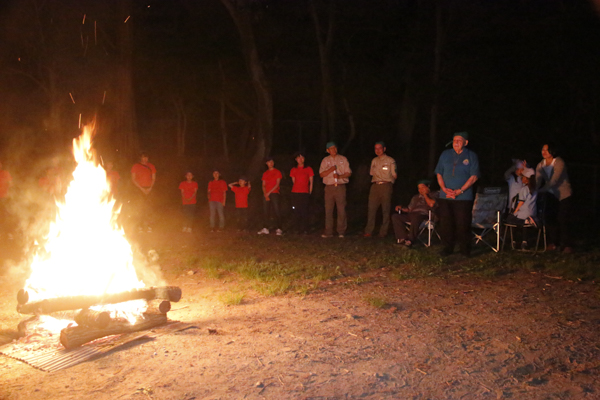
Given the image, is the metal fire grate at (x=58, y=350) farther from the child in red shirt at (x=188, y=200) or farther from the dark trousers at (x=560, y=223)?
the child in red shirt at (x=188, y=200)

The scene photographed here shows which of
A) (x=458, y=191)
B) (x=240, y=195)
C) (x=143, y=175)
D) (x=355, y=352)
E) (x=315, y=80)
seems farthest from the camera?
(x=315, y=80)

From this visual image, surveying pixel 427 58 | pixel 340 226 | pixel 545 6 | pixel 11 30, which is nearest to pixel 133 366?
pixel 340 226

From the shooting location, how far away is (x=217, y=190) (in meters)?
13.0

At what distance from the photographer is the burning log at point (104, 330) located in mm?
4836

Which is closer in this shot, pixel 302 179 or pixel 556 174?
pixel 556 174

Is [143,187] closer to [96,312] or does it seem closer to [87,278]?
[87,278]

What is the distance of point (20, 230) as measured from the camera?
11.6 metres

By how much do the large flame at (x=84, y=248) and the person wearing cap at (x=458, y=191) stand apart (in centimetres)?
512

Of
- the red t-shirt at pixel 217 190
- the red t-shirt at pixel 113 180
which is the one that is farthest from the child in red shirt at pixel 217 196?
the red t-shirt at pixel 113 180

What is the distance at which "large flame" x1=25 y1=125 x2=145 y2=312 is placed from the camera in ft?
19.6

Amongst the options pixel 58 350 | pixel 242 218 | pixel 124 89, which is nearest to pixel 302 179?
pixel 242 218

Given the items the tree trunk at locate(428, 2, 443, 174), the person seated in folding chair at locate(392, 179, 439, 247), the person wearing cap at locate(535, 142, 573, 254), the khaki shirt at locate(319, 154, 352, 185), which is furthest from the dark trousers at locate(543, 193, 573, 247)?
the tree trunk at locate(428, 2, 443, 174)

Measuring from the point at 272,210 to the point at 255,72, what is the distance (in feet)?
20.3

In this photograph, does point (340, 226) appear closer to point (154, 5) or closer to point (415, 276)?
point (415, 276)
